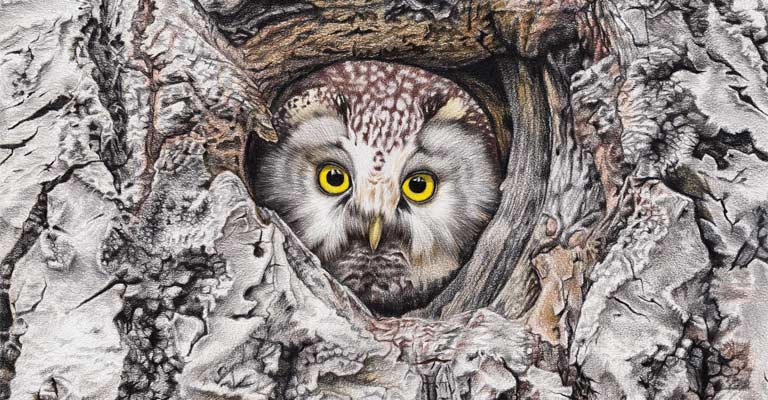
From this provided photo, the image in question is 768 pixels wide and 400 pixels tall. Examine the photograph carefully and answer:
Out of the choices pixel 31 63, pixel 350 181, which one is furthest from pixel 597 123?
pixel 31 63

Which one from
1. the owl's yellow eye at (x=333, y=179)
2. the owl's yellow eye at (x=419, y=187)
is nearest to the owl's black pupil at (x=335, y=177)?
the owl's yellow eye at (x=333, y=179)

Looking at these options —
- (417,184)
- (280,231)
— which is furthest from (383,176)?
(280,231)

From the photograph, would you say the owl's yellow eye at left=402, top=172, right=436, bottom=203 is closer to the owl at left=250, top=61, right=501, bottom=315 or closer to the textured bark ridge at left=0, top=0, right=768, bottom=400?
the owl at left=250, top=61, right=501, bottom=315

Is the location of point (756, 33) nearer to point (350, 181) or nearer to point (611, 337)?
point (611, 337)

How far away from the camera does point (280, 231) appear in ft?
3.97

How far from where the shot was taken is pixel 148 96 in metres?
1.14

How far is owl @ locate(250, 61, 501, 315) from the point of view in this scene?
4.30 feet

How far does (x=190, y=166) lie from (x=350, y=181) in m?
0.30

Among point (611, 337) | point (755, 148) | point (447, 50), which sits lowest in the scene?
point (611, 337)

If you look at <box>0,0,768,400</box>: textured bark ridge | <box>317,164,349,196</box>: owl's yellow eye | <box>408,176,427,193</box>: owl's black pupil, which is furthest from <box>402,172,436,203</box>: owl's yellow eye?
<box>0,0,768,400</box>: textured bark ridge

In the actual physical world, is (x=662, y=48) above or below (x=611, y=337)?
above

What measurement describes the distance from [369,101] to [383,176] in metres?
0.12

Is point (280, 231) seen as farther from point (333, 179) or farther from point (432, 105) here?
point (432, 105)

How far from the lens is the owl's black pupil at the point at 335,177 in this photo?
1.35 meters
